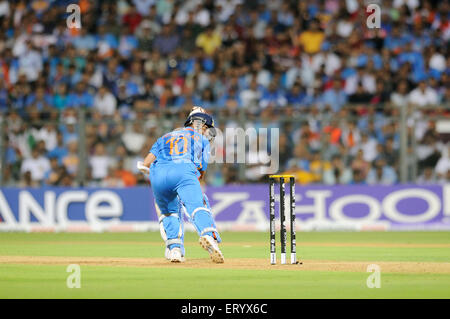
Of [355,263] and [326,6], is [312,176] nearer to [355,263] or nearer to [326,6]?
[326,6]

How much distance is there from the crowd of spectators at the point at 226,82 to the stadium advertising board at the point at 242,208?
0.32m

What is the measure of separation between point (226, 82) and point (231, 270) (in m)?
12.6

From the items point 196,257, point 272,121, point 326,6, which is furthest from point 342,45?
point 196,257

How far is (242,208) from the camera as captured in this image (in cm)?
→ 2219

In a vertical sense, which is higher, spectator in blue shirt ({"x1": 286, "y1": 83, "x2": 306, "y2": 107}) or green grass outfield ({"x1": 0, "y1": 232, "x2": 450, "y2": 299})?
spectator in blue shirt ({"x1": 286, "y1": 83, "x2": 306, "y2": 107})

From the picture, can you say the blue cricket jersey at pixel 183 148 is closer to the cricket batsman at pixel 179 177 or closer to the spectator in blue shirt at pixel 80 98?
the cricket batsman at pixel 179 177

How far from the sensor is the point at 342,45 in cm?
2494

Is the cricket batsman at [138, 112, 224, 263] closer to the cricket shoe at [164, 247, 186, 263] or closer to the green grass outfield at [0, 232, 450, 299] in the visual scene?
the cricket shoe at [164, 247, 186, 263]

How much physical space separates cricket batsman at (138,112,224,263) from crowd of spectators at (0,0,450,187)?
8472mm

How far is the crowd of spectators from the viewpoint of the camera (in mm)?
21922

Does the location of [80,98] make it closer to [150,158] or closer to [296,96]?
[296,96]

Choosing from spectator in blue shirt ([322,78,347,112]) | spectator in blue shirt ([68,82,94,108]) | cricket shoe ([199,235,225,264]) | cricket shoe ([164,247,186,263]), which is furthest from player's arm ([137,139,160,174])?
spectator in blue shirt ([68,82,94,108])

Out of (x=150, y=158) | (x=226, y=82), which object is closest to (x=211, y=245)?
(x=150, y=158)

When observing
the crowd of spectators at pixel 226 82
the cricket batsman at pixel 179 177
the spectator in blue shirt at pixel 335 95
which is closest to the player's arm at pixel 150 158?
the cricket batsman at pixel 179 177
